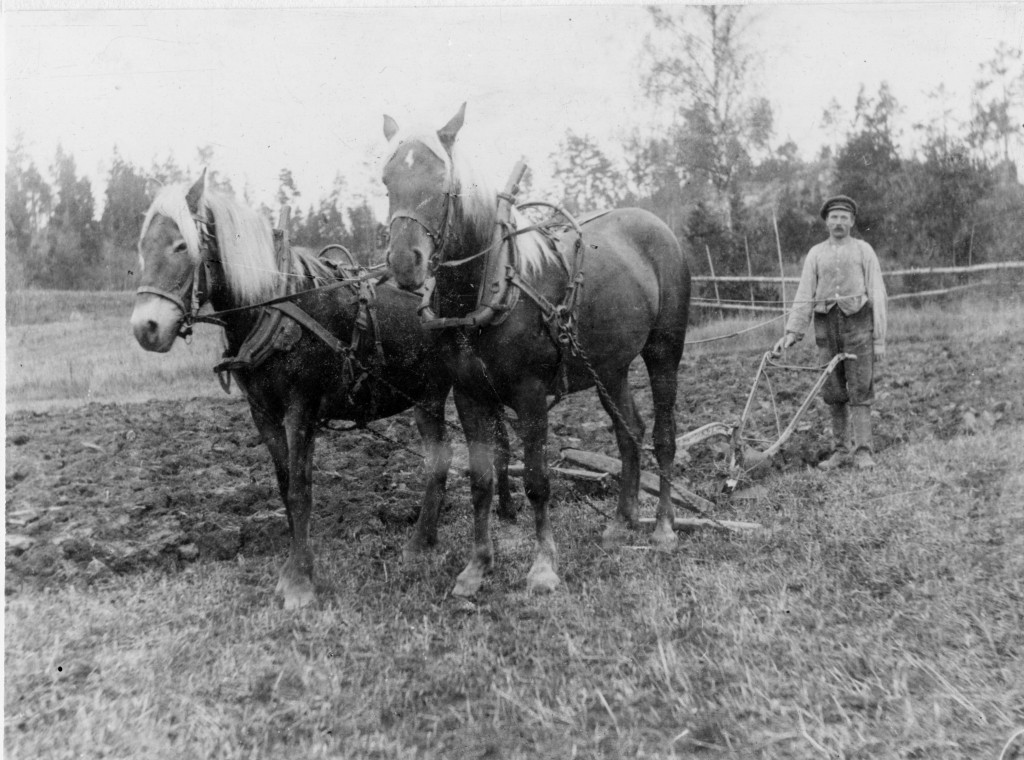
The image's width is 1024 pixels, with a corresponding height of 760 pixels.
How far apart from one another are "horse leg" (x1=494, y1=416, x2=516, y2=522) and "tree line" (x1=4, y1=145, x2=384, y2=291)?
1.58 meters

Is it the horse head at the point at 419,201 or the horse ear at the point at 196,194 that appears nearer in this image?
the horse head at the point at 419,201

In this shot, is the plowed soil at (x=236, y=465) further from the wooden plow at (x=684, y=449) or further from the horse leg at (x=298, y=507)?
the horse leg at (x=298, y=507)

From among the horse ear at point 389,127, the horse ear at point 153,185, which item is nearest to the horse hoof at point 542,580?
the horse ear at point 389,127

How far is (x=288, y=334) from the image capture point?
11.3 ft

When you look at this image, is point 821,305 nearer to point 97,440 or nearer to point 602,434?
point 602,434

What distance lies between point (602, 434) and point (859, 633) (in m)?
3.42

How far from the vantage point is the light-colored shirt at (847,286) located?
5.44m

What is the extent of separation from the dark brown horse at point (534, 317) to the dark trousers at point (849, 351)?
176 centimetres

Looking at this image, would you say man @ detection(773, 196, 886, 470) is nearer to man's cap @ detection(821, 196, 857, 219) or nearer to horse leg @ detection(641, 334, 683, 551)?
man's cap @ detection(821, 196, 857, 219)

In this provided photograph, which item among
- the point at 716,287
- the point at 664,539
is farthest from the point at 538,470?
the point at 716,287

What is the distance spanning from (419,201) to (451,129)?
1.23ft

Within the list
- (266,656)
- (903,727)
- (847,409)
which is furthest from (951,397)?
(266,656)

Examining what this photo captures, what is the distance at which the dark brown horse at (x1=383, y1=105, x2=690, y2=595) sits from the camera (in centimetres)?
297

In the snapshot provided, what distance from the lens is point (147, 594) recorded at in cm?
344
